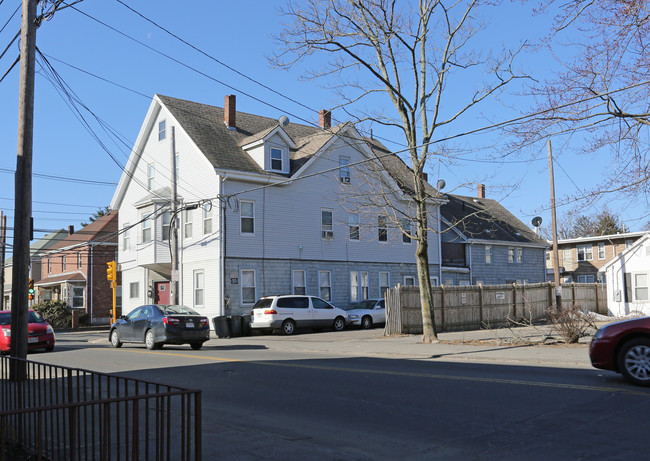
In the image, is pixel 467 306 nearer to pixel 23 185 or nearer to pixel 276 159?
pixel 276 159

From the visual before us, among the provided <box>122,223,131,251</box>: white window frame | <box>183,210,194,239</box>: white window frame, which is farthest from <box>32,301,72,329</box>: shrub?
<box>183,210,194,239</box>: white window frame

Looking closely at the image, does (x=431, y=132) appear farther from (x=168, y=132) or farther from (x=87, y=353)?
(x=168, y=132)

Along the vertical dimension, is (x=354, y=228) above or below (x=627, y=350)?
above

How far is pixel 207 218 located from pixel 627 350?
2331 cm

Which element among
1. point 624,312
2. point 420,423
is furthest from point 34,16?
point 624,312

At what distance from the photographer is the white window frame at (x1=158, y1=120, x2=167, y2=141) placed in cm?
3425

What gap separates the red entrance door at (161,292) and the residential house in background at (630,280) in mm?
24872

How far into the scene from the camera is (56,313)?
4416 centimetres

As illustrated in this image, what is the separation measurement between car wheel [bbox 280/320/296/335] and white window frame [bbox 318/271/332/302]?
5937 mm

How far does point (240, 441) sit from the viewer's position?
24.0ft

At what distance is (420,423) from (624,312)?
30.8 metres

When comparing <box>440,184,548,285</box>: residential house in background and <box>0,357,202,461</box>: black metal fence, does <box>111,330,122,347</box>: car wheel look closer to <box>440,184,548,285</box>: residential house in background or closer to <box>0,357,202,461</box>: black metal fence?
<box>0,357,202,461</box>: black metal fence

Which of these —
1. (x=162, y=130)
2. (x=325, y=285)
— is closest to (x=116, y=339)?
(x=325, y=285)

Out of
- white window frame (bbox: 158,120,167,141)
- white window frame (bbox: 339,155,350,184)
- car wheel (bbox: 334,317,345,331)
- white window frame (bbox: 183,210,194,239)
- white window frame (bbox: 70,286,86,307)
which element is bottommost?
car wheel (bbox: 334,317,345,331)
